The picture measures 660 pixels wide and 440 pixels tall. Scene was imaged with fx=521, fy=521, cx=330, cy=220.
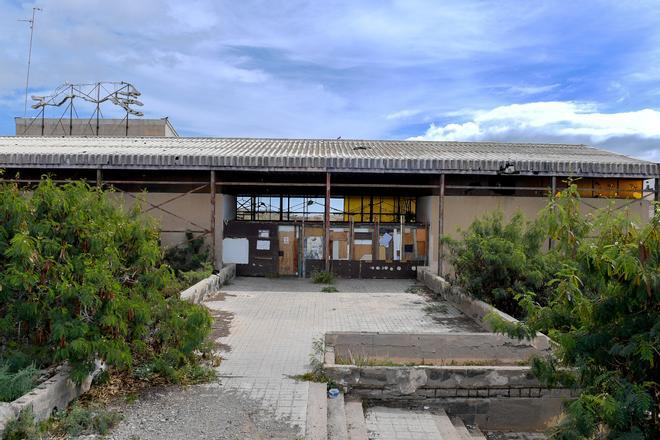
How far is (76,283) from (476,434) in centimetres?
536

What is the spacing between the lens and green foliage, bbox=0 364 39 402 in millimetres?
5238

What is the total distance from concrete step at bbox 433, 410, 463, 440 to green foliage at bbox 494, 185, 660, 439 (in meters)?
1.75

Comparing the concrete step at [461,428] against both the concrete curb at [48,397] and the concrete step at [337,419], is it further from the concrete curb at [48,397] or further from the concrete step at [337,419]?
the concrete curb at [48,397]

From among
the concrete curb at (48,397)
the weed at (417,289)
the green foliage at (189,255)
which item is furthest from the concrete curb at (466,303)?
the green foliage at (189,255)

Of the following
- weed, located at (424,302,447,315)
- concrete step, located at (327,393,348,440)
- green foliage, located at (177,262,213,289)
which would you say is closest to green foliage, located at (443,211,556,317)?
weed, located at (424,302,447,315)

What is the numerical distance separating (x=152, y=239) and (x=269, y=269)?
10.8 m

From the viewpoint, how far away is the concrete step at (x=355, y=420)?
19.3ft

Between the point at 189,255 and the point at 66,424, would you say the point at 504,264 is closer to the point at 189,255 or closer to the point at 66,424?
the point at 66,424

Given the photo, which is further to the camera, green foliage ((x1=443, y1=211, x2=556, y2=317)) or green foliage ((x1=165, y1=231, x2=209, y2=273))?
green foliage ((x1=165, y1=231, x2=209, y2=273))

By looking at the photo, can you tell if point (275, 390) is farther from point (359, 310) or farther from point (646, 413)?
point (359, 310)

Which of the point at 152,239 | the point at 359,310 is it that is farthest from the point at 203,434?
the point at 359,310

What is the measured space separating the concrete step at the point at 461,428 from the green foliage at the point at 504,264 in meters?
4.30

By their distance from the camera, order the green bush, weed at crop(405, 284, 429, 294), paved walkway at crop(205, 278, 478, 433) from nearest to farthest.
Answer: the green bush, paved walkway at crop(205, 278, 478, 433), weed at crop(405, 284, 429, 294)

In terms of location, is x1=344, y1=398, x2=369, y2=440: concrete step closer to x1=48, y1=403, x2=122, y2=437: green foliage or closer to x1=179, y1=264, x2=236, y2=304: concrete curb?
x1=48, y1=403, x2=122, y2=437: green foliage
